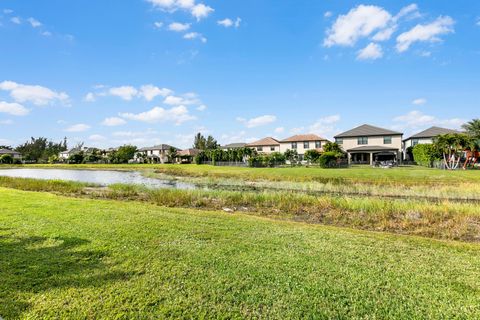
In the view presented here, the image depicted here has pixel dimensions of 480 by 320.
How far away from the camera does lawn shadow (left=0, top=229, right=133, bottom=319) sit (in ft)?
13.5

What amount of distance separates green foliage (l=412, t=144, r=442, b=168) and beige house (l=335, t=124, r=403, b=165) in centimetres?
637

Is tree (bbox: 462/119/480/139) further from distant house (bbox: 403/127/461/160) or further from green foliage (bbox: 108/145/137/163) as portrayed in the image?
green foliage (bbox: 108/145/137/163)

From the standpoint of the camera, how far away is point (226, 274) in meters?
4.79

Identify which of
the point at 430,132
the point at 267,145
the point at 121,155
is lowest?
the point at 121,155

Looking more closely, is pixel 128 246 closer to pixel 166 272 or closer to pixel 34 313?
pixel 166 272

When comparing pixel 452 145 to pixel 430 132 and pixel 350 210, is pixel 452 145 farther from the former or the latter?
pixel 350 210

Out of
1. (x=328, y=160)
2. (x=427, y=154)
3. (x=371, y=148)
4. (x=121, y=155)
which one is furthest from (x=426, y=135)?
(x=121, y=155)

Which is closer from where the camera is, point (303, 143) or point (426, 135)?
point (426, 135)

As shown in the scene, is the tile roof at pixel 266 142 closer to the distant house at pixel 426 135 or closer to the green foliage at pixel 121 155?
the distant house at pixel 426 135

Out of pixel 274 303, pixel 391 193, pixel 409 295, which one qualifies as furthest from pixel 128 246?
pixel 391 193

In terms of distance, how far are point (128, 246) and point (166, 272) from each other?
180 cm

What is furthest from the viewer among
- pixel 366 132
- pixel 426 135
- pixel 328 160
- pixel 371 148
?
pixel 366 132

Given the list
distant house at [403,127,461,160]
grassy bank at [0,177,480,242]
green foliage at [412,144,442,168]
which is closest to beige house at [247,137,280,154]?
distant house at [403,127,461,160]

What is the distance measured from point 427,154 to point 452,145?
17.4 ft
